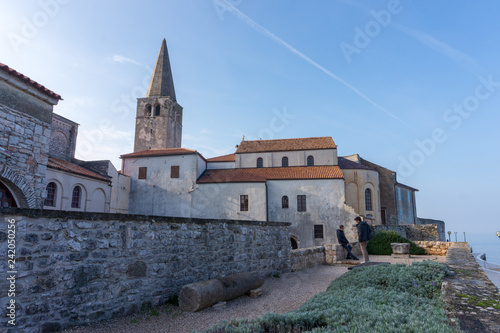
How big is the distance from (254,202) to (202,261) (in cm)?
2050

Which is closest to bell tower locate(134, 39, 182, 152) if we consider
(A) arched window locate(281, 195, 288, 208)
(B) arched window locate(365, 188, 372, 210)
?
(A) arched window locate(281, 195, 288, 208)

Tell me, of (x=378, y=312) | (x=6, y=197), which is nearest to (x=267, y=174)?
(x=6, y=197)

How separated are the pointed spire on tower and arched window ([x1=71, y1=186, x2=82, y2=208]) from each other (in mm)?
22308

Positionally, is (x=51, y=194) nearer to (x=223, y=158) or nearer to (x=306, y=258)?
(x=306, y=258)

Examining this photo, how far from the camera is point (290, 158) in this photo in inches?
1260

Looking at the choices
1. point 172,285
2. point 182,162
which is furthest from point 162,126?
point 172,285

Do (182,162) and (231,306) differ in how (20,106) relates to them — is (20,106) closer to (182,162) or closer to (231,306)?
(231,306)

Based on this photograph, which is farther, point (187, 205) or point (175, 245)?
point (187, 205)

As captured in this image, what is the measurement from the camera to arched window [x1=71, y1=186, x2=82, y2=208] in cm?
1973

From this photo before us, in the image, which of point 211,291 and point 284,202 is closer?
point 211,291

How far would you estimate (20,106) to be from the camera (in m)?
9.20

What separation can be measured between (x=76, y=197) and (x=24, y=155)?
39.5 ft

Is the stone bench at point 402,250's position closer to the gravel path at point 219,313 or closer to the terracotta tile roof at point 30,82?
the gravel path at point 219,313

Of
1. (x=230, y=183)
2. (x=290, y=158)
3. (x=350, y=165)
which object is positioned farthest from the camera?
(x=350, y=165)
